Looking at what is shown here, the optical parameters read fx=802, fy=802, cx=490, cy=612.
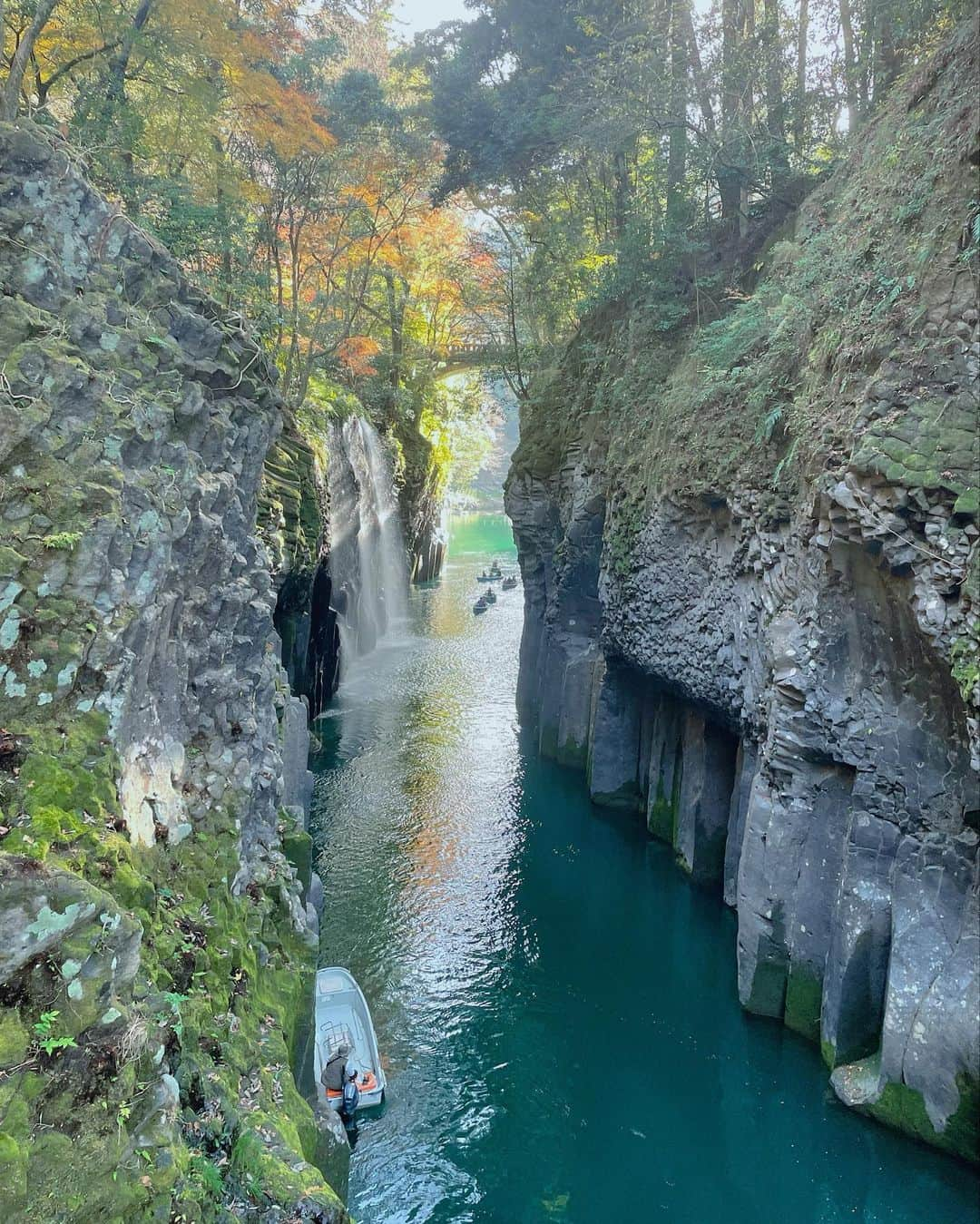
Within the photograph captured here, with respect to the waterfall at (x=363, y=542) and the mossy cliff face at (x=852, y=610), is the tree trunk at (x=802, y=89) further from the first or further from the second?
the waterfall at (x=363, y=542)

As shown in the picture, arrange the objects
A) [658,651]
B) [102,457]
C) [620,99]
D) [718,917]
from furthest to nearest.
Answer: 1. [620,99]
2. [658,651]
3. [718,917]
4. [102,457]

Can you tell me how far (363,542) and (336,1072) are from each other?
2653 cm

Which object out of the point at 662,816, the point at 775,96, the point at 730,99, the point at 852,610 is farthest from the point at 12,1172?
the point at 730,99

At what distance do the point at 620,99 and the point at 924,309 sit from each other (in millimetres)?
11976

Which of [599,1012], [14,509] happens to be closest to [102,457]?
[14,509]

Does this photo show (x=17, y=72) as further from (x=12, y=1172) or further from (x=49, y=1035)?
(x=12, y=1172)

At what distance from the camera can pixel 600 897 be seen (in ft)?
52.7

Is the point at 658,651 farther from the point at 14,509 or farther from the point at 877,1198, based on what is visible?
the point at 14,509

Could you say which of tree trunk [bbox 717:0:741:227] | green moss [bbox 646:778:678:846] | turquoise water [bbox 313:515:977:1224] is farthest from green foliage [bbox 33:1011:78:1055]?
tree trunk [bbox 717:0:741:227]

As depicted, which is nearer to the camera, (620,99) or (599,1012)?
(599,1012)

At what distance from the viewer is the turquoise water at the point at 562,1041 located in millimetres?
9398

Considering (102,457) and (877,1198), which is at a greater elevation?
(102,457)

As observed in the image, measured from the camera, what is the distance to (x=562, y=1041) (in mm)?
12000

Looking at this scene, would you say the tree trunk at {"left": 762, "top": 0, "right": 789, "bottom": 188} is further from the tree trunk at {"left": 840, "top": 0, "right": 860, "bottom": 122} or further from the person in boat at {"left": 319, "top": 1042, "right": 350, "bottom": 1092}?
the person in boat at {"left": 319, "top": 1042, "right": 350, "bottom": 1092}
